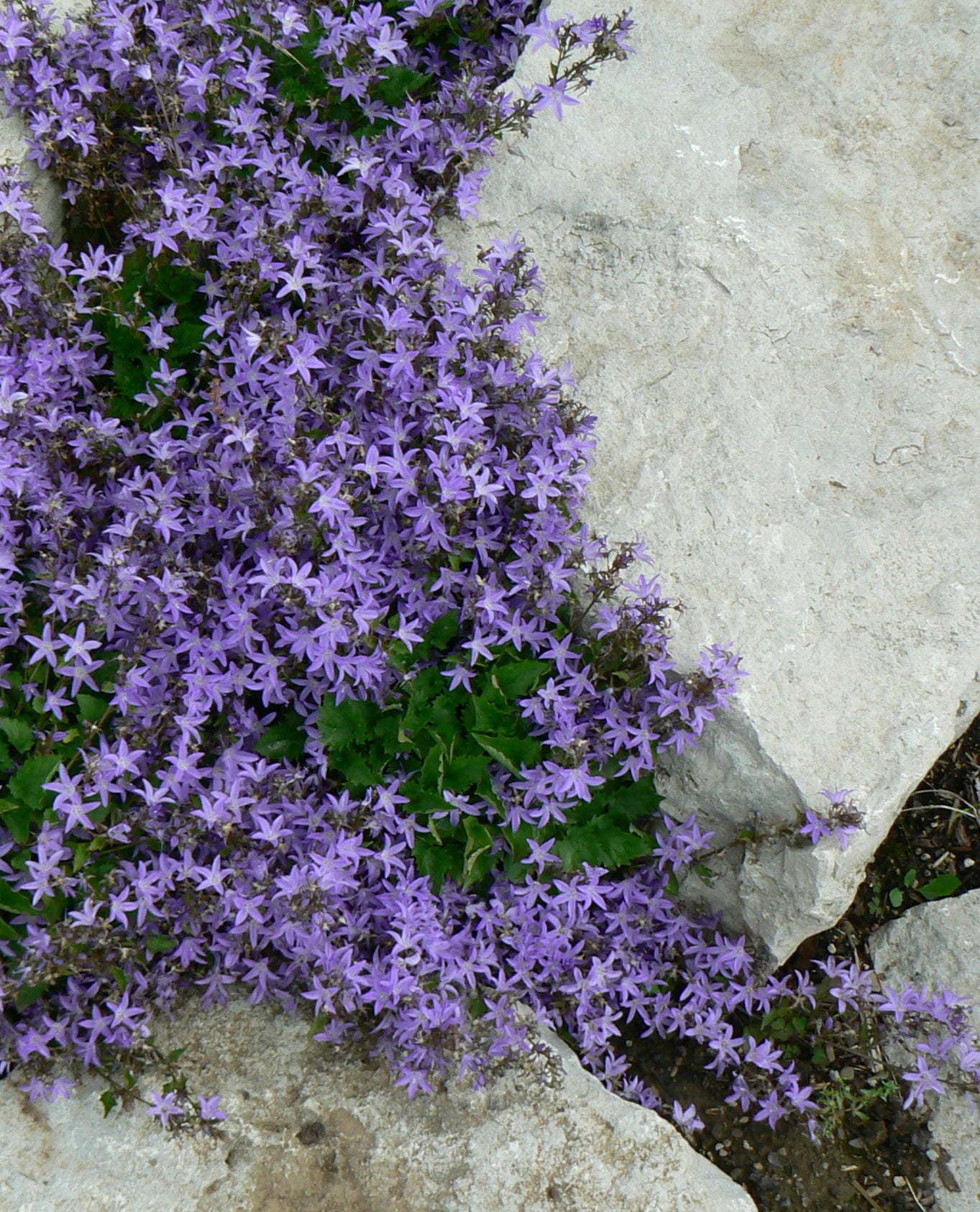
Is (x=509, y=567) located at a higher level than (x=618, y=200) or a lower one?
lower

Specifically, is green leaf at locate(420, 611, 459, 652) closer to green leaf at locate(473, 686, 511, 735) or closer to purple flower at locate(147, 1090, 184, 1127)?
green leaf at locate(473, 686, 511, 735)

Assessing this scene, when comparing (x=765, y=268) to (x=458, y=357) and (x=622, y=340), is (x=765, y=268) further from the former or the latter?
(x=458, y=357)

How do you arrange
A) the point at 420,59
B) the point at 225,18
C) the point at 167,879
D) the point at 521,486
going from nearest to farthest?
the point at 167,879 → the point at 521,486 → the point at 225,18 → the point at 420,59

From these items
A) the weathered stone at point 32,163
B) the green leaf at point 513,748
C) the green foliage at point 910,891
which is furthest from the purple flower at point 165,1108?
the weathered stone at point 32,163

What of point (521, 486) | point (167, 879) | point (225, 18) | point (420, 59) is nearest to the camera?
point (167, 879)

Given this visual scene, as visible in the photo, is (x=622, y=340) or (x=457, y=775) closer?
(x=457, y=775)

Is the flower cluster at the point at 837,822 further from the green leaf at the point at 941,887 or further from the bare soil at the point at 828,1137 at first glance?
the green leaf at the point at 941,887

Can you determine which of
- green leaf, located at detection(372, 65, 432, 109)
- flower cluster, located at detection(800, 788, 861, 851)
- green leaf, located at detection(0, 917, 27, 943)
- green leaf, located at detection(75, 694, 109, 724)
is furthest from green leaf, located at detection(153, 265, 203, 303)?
flower cluster, located at detection(800, 788, 861, 851)

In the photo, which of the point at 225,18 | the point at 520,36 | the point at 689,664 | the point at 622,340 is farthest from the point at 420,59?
the point at 689,664
